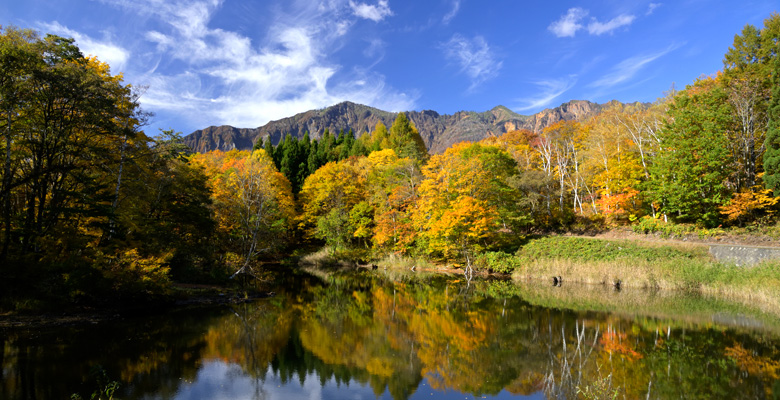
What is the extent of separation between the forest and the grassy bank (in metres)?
3.69

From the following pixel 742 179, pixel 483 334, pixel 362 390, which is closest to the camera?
pixel 362 390

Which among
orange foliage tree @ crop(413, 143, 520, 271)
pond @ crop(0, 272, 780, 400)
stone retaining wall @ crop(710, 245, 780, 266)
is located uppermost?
orange foliage tree @ crop(413, 143, 520, 271)

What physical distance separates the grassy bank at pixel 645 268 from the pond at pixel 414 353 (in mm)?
2174

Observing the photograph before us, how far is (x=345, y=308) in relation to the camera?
18.4 m

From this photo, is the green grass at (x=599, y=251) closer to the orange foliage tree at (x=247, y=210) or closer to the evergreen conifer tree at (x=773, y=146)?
the evergreen conifer tree at (x=773, y=146)

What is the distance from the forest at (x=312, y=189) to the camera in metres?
14.0

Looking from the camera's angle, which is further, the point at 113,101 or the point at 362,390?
the point at 113,101

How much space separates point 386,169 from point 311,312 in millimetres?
26528

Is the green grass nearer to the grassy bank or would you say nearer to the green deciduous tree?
the grassy bank

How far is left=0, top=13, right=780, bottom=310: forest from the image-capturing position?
1398cm

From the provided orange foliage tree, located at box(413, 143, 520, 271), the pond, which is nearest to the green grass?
orange foliage tree, located at box(413, 143, 520, 271)

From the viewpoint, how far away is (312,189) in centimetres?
4500

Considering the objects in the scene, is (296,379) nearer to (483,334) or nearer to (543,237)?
(483,334)

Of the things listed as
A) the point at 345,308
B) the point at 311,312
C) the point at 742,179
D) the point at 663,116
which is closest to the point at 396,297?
the point at 345,308
